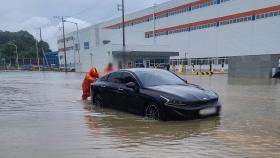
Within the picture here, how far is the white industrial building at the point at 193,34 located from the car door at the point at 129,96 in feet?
102

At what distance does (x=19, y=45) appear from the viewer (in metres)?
124

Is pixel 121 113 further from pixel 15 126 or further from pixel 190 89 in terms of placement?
pixel 15 126

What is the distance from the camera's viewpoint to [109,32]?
74.2m

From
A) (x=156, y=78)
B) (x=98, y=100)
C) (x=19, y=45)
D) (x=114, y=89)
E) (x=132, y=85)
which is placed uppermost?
(x=19, y=45)

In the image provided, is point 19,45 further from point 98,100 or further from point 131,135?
point 131,135

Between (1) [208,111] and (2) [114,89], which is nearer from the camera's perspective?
(1) [208,111]

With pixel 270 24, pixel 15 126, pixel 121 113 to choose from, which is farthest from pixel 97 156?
pixel 270 24

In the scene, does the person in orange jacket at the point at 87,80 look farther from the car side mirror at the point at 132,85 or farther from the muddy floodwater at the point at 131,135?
the car side mirror at the point at 132,85

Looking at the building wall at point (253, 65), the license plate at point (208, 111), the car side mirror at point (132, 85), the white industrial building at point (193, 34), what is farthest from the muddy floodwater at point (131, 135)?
the white industrial building at point (193, 34)

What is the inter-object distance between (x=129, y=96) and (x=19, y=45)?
12273cm

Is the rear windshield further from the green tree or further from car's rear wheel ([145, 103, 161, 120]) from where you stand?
the green tree

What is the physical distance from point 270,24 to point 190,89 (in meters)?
43.1

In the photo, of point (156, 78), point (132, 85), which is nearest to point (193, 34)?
point (156, 78)

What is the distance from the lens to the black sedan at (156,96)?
8.07 metres
